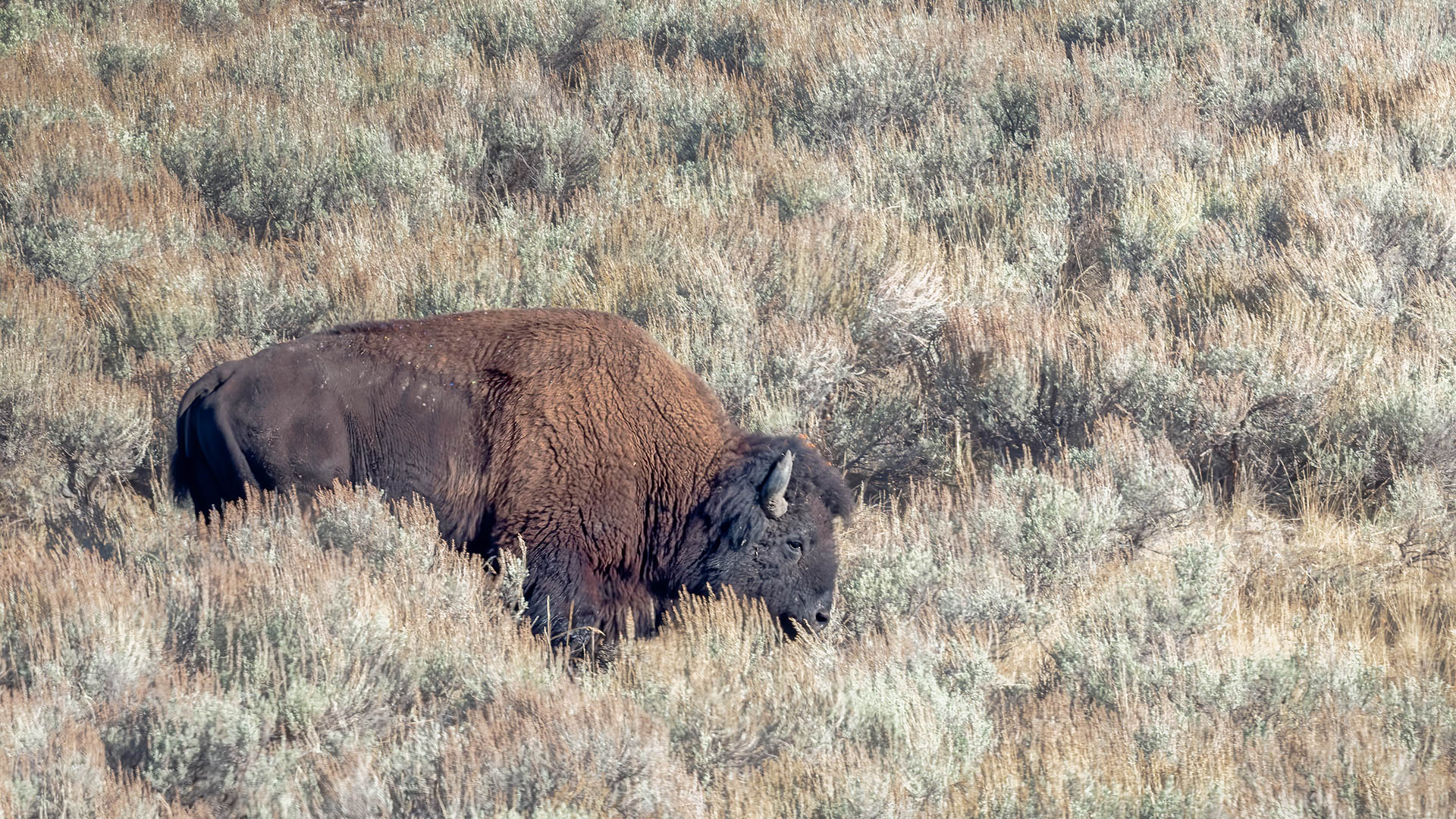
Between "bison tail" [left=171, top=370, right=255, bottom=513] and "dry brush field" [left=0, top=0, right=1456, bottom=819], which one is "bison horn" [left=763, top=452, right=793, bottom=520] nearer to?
"dry brush field" [left=0, top=0, right=1456, bottom=819]

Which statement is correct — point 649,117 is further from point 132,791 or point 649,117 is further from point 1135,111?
point 132,791

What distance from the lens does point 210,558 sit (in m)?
4.01

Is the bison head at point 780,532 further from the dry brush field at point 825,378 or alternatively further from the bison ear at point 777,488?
the dry brush field at point 825,378

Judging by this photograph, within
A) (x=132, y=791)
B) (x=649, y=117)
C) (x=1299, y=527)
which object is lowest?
(x=1299, y=527)

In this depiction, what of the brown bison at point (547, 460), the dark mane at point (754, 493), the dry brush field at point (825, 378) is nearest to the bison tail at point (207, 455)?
the brown bison at point (547, 460)

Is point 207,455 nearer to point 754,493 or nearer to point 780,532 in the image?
point 754,493

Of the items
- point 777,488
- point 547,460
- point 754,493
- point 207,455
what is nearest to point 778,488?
point 777,488

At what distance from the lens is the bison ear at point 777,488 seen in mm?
4324

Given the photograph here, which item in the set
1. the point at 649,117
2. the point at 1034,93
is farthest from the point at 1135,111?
the point at 649,117

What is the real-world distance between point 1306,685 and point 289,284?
5.22 meters

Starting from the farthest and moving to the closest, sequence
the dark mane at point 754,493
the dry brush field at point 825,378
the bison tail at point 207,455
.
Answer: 1. the dark mane at point 754,493
2. the bison tail at point 207,455
3. the dry brush field at point 825,378

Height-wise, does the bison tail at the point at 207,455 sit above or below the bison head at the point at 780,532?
above

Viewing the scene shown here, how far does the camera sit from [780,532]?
14.5ft

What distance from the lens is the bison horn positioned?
4324 mm
